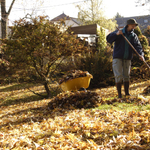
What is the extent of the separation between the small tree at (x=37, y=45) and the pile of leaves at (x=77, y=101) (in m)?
2.11

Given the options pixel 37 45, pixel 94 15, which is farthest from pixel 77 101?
pixel 94 15

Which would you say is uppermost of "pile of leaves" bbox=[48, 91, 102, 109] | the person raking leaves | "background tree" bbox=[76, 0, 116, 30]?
"background tree" bbox=[76, 0, 116, 30]

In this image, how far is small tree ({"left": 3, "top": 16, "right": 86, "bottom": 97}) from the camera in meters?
6.71

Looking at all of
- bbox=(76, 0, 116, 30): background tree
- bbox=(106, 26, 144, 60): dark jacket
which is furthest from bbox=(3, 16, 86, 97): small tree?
bbox=(76, 0, 116, 30): background tree

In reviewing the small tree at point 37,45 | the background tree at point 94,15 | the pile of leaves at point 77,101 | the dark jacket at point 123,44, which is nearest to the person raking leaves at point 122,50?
the dark jacket at point 123,44

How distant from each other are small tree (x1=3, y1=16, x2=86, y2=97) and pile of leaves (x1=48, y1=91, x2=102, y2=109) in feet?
6.94

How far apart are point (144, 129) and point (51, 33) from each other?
502 centimetres

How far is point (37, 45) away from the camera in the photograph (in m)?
6.82

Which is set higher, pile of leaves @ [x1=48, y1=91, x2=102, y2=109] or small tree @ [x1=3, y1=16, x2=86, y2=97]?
small tree @ [x1=3, y1=16, x2=86, y2=97]

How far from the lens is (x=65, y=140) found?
2.69m

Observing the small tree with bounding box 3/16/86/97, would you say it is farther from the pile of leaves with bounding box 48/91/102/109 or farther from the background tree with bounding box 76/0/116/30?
the background tree with bounding box 76/0/116/30

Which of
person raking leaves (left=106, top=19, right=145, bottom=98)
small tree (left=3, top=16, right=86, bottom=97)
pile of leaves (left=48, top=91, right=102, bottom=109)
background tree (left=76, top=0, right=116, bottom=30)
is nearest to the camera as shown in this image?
pile of leaves (left=48, top=91, right=102, bottom=109)

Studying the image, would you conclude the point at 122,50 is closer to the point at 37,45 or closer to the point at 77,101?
the point at 77,101

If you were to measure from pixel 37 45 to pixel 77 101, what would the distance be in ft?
9.52
